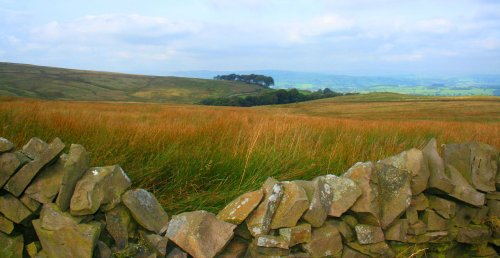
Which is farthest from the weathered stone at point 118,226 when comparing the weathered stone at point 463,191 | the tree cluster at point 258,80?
the tree cluster at point 258,80

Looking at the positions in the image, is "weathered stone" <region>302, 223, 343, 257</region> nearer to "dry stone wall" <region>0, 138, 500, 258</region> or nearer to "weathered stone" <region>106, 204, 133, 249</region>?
"dry stone wall" <region>0, 138, 500, 258</region>

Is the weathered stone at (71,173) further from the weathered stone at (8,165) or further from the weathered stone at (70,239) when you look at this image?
the weathered stone at (8,165)

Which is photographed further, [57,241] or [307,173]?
[307,173]

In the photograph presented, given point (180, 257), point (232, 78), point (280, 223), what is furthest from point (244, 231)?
point (232, 78)

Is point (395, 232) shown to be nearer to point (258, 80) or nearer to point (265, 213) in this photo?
point (265, 213)

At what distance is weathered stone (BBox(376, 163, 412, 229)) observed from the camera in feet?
10.9

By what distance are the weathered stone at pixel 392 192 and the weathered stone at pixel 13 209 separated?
2771mm

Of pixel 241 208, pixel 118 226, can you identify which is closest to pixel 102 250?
pixel 118 226

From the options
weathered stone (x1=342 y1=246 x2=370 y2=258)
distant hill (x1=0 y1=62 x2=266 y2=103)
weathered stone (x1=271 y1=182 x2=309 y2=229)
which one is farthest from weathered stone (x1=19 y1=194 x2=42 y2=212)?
distant hill (x1=0 y1=62 x2=266 y2=103)

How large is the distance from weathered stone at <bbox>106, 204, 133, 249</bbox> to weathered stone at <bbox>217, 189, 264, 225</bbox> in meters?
0.71

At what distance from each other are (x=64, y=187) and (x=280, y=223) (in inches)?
61.6

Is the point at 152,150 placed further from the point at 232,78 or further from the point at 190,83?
the point at 232,78

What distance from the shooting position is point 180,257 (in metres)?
2.81

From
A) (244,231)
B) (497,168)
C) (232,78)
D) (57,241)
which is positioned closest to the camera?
(57,241)
